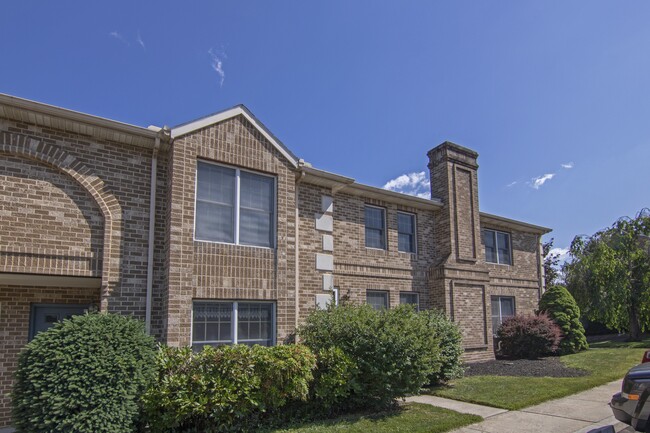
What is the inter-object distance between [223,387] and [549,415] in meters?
6.07

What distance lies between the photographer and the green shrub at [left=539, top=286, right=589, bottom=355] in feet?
58.2

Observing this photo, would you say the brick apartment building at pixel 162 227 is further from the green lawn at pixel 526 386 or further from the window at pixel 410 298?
the window at pixel 410 298

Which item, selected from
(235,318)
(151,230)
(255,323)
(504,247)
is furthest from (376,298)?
(504,247)

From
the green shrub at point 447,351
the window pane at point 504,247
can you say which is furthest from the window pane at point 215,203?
the window pane at point 504,247

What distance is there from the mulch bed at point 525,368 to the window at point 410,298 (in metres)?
2.53

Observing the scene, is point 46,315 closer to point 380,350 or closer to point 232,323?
point 232,323

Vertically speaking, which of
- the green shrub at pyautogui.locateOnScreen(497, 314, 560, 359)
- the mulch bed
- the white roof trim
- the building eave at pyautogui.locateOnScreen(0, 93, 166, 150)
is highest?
the white roof trim

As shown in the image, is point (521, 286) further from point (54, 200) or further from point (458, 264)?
point (54, 200)

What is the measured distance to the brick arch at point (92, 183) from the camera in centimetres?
824

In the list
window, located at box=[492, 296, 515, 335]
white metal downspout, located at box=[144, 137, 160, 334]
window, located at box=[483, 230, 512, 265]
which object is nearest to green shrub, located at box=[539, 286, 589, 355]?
window, located at box=[492, 296, 515, 335]

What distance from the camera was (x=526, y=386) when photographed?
1103 cm

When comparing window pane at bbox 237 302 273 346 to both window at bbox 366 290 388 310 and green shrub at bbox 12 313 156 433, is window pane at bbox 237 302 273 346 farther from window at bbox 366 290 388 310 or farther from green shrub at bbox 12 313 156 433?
window at bbox 366 290 388 310

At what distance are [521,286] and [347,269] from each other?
9956 mm

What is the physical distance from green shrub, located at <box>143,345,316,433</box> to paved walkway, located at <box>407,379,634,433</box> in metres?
3.07
